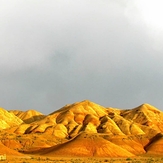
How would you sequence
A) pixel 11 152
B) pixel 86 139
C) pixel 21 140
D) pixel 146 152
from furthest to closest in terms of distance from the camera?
pixel 21 140 → pixel 146 152 → pixel 86 139 → pixel 11 152

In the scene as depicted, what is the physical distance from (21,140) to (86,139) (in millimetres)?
37973

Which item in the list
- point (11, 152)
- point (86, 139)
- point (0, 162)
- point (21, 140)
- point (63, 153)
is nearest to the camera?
point (0, 162)

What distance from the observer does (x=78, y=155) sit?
12988 cm

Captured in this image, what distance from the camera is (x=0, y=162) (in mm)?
74438

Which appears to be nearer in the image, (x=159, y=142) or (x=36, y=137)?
(x=159, y=142)

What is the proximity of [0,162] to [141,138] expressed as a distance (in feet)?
357

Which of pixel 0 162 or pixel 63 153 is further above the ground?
pixel 0 162

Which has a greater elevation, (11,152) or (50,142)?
(11,152)

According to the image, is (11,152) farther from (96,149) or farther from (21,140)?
(21,140)

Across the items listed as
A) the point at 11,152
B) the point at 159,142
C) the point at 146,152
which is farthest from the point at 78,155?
the point at 159,142

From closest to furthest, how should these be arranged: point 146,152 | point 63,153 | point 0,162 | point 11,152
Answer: point 0,162 → point 11,152 → point 63,153 → point 146,152

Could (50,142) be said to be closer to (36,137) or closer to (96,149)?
(36,137)

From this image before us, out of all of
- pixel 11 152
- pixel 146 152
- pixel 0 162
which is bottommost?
pixel 146 152

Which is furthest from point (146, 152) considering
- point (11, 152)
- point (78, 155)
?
point (11, 152)
